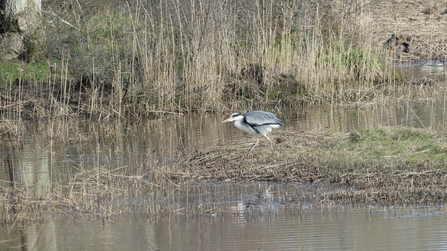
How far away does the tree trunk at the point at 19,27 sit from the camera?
21078 mm

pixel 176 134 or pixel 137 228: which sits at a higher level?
pixel 176 134

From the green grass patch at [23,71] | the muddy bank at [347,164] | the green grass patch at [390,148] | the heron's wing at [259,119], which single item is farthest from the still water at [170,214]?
the green grass patch at [23,71]

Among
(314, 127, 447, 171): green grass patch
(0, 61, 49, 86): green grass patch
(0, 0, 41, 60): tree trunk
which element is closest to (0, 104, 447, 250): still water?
(314, 127, 447, 171): green grass patch

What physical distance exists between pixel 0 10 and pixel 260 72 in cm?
Answer: 735

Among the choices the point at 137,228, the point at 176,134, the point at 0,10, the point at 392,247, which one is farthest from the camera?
the point at 0,10

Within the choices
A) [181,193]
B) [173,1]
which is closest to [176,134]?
[173,1]

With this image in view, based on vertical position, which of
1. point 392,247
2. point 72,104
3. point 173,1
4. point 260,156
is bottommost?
point 392,247

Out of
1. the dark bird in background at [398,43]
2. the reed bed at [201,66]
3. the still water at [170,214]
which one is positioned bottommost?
the still water at [170,214]

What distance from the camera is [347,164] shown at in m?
10.5

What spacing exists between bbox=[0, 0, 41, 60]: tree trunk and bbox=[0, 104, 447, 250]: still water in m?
7.79

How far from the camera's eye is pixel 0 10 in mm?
21766

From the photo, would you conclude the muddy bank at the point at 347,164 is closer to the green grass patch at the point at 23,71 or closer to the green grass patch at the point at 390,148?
the green grass patch at the point at 390,148

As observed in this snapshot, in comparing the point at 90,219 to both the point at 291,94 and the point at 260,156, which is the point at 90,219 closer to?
the point at 260,156

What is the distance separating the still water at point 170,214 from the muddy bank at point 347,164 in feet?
1.04
